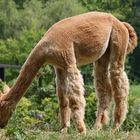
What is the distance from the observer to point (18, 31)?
48.6m

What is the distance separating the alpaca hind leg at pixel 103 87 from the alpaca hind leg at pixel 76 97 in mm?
1118

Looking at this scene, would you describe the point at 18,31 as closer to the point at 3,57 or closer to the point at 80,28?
the point at 3,57

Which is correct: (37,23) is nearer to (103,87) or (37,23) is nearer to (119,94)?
(103,87)

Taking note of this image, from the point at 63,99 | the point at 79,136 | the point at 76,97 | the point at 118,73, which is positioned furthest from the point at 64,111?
the point at 79,136

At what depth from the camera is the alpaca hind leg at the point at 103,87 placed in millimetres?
9766

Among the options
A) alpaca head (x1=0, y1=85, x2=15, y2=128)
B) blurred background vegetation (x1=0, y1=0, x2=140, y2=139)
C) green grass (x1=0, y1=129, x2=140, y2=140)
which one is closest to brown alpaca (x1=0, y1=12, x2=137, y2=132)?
alpaca head (x1=0, y1=85, x2=15, y2=128)

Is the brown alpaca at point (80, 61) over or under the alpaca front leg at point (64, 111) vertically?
over

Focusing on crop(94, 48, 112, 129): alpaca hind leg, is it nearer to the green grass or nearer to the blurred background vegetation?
the green grass

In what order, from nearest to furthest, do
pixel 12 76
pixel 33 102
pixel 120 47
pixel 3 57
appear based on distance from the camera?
pixel 120 47 < pixel 33 102 < pixel 12 76 < pixel 3 57

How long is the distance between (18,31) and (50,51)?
4024 centimetres

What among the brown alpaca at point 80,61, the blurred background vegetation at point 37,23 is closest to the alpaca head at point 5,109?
the brown alpaca at point 80,61

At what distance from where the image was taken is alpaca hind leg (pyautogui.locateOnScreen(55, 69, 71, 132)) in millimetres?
9102

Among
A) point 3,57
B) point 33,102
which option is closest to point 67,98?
point 33,102

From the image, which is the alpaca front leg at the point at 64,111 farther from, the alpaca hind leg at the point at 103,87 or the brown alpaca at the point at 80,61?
the alpaca hind leg at the point at 103,87
